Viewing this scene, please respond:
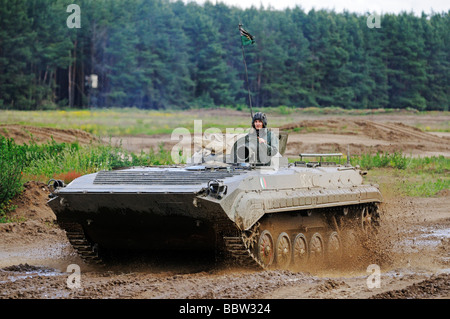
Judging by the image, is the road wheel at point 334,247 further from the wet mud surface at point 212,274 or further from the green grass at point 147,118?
the green grass at point 147,118

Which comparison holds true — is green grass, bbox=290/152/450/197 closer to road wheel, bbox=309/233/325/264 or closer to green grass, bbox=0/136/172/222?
green grass, bbox=0/136/172/222

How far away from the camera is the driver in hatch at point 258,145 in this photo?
10656 millimetres

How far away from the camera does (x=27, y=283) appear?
8.54 metres

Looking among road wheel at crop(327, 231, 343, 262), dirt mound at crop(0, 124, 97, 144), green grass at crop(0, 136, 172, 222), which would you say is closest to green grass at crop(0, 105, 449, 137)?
dirt mound at crop(0, 124, 97, 144)

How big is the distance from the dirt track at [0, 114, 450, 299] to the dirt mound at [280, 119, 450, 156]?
11163 mm

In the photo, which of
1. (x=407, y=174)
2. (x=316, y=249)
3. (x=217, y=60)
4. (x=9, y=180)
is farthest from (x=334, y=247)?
(x=217, y=60)

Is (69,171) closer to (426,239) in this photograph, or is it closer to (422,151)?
(426,239)

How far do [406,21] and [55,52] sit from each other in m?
26.4

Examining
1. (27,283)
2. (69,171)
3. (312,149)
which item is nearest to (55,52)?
(312,149)

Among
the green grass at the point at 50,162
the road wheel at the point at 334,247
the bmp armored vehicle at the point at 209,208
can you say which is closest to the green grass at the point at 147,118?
the green grass at the point at 50,162

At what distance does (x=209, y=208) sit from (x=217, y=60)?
4766 cm

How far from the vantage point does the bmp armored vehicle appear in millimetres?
8891

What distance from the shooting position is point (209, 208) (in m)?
8.73

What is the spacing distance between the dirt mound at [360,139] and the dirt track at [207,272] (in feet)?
36.6
